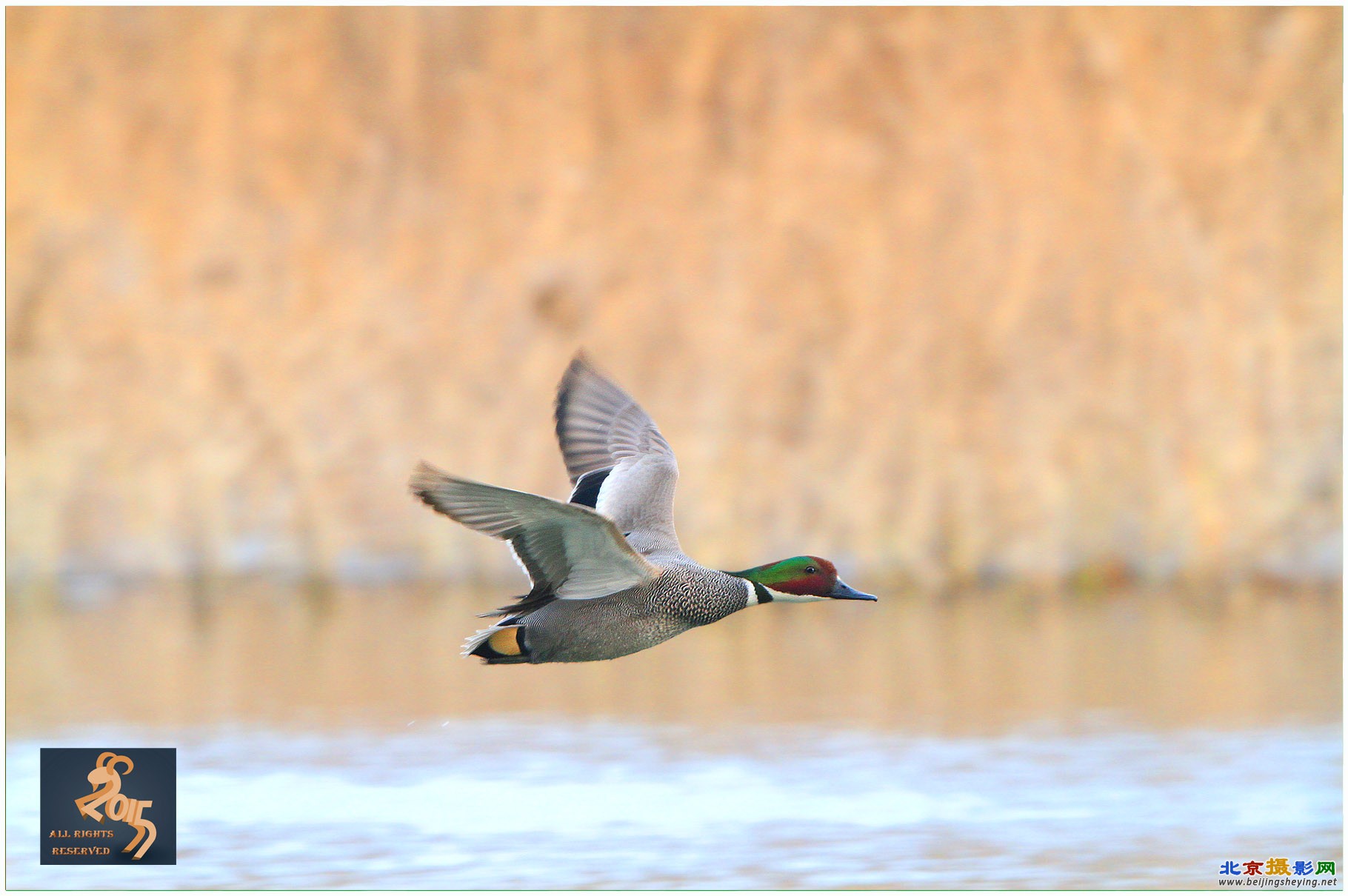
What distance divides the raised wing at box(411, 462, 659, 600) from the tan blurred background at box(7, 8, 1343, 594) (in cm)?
815

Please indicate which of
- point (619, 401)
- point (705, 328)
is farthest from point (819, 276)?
point (619, 401)

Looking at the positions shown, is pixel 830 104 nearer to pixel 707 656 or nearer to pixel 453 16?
pixel 453 16

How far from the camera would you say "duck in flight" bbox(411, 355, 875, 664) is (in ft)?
10.8

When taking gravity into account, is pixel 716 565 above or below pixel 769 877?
above

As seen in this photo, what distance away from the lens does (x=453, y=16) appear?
14.2 m

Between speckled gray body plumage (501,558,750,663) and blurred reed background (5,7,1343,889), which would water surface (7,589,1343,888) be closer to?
blurred reed background (5,7,1343,889)

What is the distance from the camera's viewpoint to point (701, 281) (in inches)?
519

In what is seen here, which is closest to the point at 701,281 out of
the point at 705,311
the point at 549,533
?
the point at 705,311

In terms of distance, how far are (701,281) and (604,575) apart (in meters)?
9.75

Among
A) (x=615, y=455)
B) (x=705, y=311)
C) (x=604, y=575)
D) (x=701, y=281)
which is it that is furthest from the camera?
(x=701, y=281)

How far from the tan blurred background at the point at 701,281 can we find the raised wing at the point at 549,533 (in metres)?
8.15

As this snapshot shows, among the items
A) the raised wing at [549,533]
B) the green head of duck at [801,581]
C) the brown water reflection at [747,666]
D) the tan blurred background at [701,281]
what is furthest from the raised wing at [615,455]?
the tan blurred background at [701,281]

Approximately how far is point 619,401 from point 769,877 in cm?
149

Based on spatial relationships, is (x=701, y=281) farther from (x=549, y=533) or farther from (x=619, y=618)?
(x=549, y=533)
